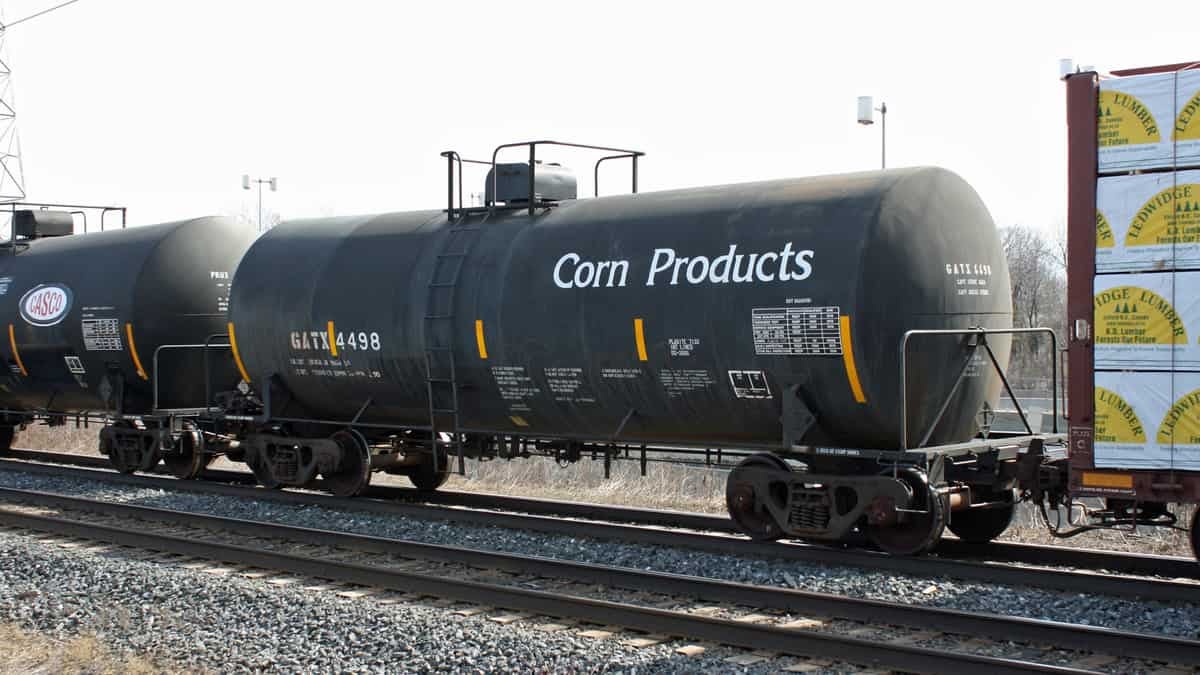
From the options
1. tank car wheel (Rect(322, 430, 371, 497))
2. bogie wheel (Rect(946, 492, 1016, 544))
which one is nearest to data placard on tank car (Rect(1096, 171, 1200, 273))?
bogie wheel (Rect(946, 492, 1016, 544))

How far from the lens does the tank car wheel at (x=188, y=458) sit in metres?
17.4

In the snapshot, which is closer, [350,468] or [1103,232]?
[1103,232]

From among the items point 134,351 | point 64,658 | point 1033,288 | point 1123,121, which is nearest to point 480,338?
point 64,658

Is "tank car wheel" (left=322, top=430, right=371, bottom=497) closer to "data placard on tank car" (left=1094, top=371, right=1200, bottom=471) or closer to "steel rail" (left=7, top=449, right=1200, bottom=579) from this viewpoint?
"steel rail" (left=7, top=449, right=1200, bottom=579)

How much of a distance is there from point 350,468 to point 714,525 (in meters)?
5.18

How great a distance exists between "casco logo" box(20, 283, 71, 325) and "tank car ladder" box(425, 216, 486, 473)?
778 centimetres

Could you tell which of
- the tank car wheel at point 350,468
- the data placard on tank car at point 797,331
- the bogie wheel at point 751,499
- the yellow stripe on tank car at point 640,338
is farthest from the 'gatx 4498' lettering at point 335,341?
the data placard on tank car at point 797,331

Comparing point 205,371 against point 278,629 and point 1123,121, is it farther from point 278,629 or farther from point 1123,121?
point 1123,121

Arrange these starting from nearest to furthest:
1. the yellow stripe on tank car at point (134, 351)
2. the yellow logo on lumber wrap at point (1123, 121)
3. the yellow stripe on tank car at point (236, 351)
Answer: the yellow logo on lumber wrap at point (1123, 121) → the yellow stripe on tank car at point (236, 351) → the yellow stripe on tank car at point (134, 351)

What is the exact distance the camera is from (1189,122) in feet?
28.6

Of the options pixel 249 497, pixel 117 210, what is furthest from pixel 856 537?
pixel 117 210

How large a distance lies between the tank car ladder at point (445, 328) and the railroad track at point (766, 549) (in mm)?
1068

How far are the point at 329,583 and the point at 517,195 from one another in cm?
536

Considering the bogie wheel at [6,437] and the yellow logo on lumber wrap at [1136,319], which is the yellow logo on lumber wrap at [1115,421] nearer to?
the yellow logo on lumber wrap at [1136,319]
